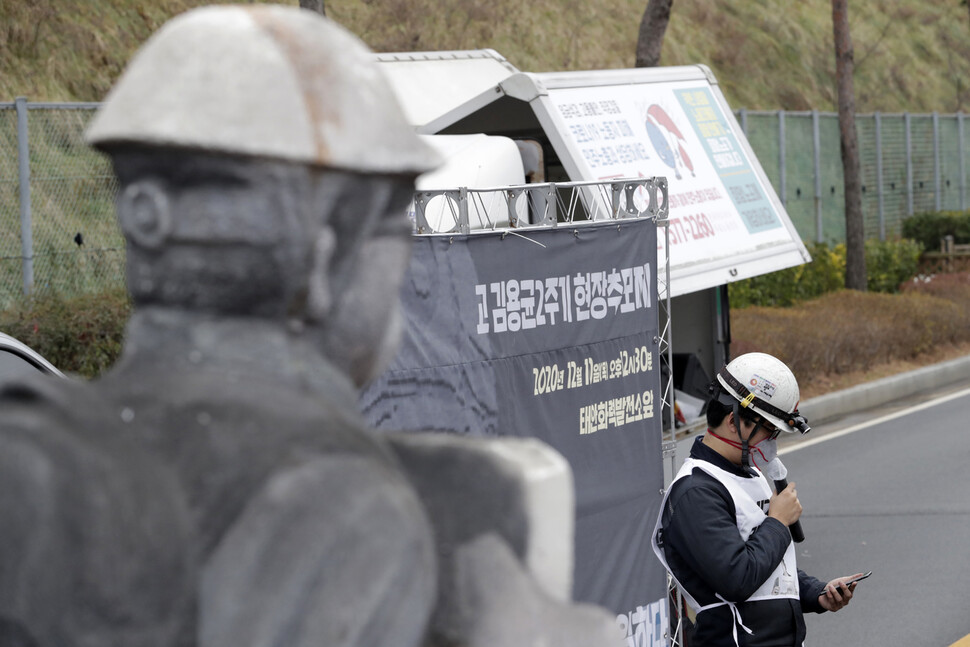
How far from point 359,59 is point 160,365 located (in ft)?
1.35

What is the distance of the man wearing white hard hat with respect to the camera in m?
3.80

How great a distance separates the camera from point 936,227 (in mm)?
25719

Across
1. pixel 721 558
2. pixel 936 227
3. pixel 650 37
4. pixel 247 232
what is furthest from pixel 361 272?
pixel 936 227

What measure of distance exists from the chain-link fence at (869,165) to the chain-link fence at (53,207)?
→ 11657 millimetres

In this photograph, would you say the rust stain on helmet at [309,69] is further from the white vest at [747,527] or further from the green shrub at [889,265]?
the green shrub at [889,265]

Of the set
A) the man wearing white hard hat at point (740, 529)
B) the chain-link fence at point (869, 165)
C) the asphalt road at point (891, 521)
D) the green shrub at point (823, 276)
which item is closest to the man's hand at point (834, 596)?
the man wearing white hard hat at point (740, 529)

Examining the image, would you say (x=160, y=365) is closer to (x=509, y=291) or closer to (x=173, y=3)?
(x=509, y=291)

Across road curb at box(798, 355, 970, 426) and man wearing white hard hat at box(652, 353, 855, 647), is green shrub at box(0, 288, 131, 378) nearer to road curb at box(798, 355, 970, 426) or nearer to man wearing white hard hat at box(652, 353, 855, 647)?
road curb at box(798, 355, 970, 426)

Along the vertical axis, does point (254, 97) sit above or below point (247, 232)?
above

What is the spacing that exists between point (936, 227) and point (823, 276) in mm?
6884

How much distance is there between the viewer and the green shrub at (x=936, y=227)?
25.5m

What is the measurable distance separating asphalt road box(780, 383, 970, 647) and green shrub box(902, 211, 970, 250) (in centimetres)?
1353

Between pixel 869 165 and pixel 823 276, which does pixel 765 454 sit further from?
pixel 869 165

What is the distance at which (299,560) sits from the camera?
3.91 ft
